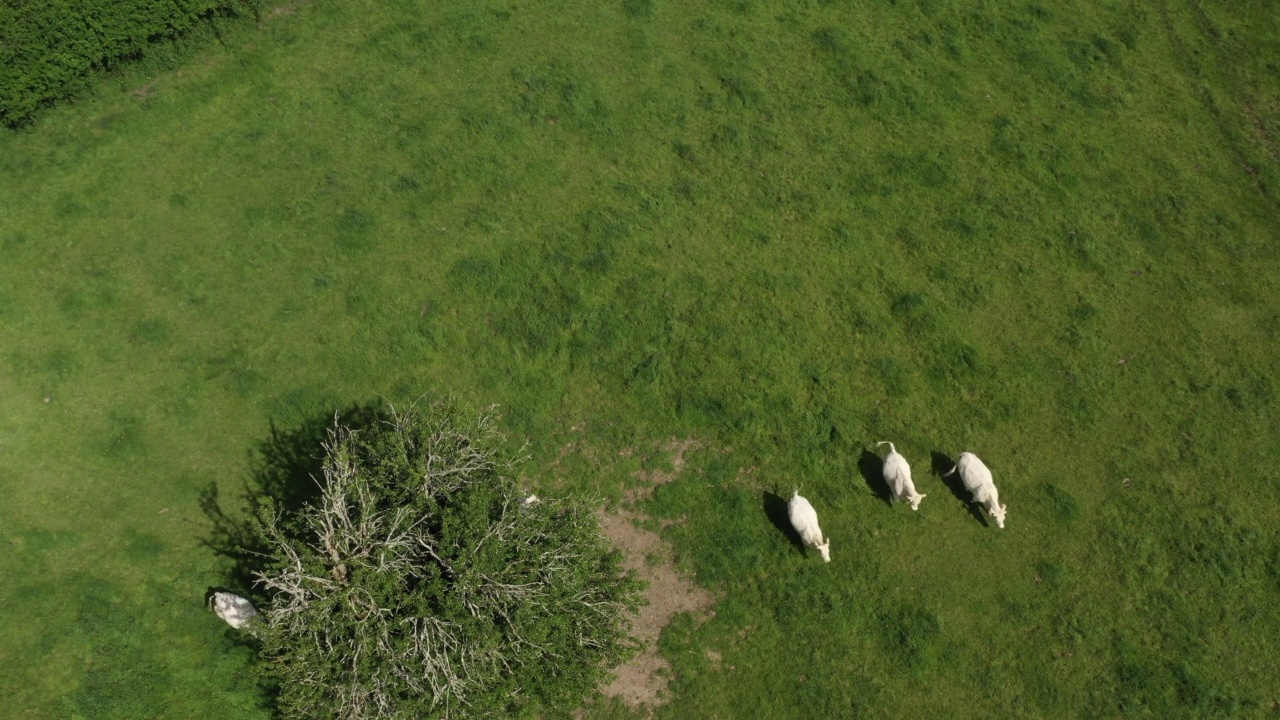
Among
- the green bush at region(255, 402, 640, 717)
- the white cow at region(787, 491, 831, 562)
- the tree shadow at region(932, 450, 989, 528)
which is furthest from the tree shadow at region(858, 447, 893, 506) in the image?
the green bush at region(255, 402, 640, 717)

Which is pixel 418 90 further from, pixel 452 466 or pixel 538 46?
pixel 452 466

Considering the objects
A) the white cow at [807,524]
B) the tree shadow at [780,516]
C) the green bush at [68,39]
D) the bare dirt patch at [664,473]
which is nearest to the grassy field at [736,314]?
the bare dirt patch at [664,473]

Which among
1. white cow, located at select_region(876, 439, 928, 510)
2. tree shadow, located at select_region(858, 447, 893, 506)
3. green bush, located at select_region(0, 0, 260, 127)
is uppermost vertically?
green bush, located at select_region(0, 0, 260, 127)

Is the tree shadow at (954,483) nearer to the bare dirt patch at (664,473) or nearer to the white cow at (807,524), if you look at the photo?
the white cow at (807,524)

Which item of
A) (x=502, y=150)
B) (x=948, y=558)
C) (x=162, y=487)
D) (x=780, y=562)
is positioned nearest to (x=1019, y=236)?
(x=948, y=558)

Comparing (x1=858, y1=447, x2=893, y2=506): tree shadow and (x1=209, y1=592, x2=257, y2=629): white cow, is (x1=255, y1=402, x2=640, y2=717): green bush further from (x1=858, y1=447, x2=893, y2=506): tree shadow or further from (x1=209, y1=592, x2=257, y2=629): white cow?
(x1=858, y1=447, x2=893, y2=506): tree shadow

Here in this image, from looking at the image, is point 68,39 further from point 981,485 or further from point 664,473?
point 981,485
